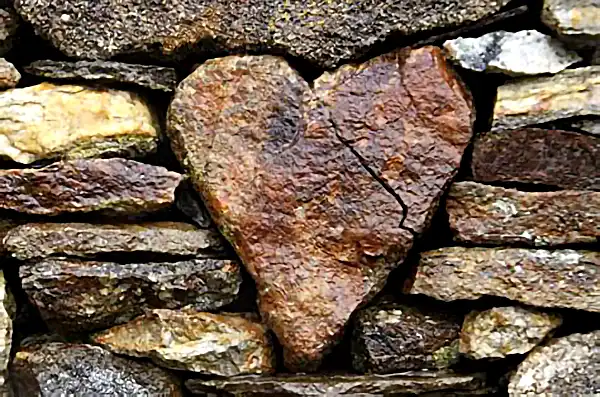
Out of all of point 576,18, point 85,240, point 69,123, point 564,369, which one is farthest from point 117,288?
point 576,18

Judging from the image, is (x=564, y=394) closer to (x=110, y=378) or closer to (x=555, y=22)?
(x=555, y=22)

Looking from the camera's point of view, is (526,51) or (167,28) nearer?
(526,51)

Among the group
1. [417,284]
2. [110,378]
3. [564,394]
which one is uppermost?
[417,284]

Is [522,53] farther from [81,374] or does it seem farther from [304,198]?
[81,374]

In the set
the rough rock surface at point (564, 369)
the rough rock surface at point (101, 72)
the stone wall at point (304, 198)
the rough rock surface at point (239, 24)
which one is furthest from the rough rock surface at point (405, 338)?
the rough rock surface at point (101, 72)

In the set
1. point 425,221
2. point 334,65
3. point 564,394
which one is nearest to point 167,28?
point 334,65

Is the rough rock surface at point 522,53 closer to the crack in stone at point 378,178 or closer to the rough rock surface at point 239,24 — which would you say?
the rough rock surface at point 239,24
